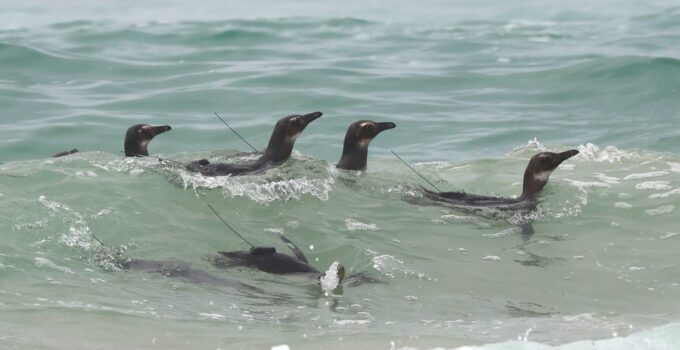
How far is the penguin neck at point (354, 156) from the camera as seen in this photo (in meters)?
12.9

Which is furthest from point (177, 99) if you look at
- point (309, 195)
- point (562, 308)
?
point (562, 308)

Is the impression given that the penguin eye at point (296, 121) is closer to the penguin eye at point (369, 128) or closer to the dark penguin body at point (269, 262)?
the penguin eye at point (369, 128)

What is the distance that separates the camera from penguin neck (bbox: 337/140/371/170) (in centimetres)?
1288

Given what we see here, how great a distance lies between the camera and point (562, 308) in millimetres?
9102

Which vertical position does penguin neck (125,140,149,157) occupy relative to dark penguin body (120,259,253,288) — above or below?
above

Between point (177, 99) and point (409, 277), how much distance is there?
992cm

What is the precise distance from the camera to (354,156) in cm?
1287

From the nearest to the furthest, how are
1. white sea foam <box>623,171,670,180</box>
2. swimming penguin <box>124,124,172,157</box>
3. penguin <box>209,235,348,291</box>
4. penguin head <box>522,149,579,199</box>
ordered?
penguin <box>209,235,348,291</box> → penguin head <box>522,149,579,199</box> → swimming penguin <box>124,124,172,157</box> → white sea foam <box>623,171,670,180</box>

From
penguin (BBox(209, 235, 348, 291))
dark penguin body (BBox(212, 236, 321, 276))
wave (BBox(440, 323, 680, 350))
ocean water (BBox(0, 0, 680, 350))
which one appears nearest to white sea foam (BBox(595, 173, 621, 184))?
ocean water (BBox(0, 0, 680, 350))

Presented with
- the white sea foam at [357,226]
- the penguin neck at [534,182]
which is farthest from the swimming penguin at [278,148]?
the penguin neck at [534,182]

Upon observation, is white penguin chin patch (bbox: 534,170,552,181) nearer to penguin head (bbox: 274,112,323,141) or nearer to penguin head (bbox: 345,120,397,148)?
penguin head (bbox: 345,120,397,148)

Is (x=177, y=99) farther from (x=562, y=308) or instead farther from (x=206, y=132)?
(x=562, y=308)

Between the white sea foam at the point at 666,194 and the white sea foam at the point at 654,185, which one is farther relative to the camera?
the white sea foam at the point at 654,185

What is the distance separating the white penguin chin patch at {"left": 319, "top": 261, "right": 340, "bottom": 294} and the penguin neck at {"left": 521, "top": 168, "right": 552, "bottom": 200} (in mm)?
3403
